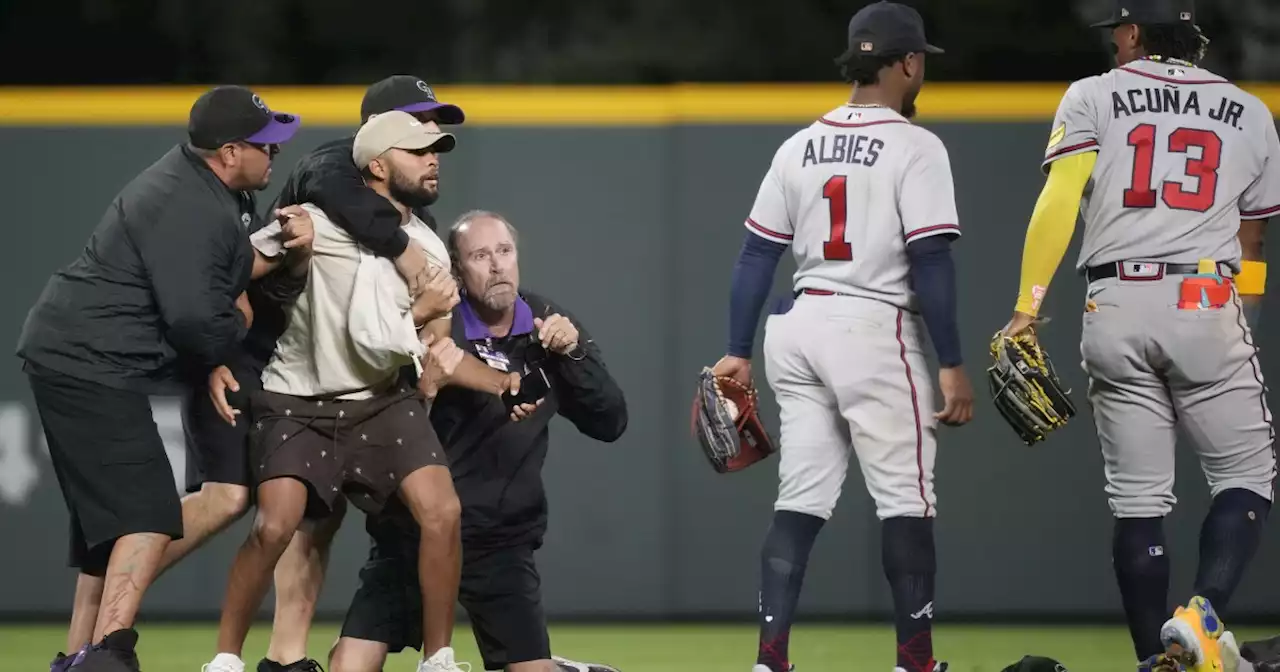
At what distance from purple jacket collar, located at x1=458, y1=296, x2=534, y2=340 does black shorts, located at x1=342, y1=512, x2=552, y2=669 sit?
1.76ft

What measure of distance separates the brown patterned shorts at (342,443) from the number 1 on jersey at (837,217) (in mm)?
1224

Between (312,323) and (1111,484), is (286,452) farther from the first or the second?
(1111,484)

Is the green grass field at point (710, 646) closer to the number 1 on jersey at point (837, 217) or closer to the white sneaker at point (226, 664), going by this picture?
the white sneaker at point (226, 664)

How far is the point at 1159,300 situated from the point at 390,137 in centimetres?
217

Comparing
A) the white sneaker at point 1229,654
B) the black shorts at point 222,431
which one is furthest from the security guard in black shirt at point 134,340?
the white sneaker at point 1229,654

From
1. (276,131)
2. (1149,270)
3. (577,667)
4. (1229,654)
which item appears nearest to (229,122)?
(276,131)

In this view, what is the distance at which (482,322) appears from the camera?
17.1 ft

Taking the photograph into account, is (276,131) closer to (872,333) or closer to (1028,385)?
(872,333)

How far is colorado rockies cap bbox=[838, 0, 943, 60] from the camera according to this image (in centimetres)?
529

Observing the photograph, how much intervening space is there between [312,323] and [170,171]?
56 centimetres

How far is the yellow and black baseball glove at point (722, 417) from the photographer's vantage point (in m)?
5.45

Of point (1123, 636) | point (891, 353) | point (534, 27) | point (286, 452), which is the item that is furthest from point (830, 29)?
point (286, 452)

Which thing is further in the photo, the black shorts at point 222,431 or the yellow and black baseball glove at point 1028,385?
the yellow and black baseball glove at point 1028,385

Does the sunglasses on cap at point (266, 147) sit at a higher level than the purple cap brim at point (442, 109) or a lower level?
lower
